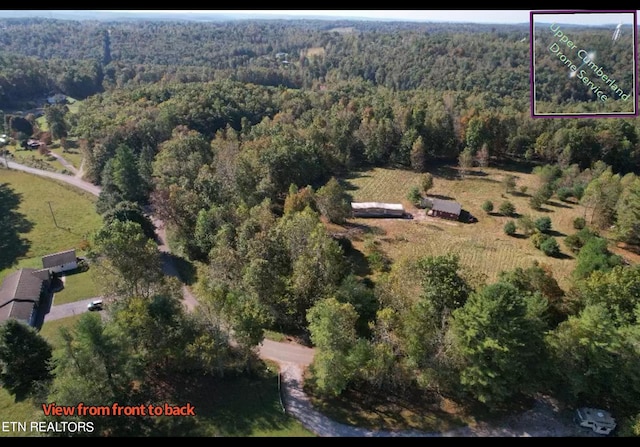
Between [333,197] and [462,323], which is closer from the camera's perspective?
[462,323]

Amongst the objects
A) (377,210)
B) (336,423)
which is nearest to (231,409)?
(336,423)

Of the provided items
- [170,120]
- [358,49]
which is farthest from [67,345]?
[358,49]

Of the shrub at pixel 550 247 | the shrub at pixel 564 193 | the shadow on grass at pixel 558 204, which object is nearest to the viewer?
the shrub at pixel 550 247

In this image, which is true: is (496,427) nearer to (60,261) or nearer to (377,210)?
(377,210)

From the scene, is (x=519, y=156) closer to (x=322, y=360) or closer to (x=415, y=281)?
(x=415, y=281)

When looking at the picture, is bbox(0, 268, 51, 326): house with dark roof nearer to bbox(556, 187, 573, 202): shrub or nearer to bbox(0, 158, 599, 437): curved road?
bbox(0, 158, 599, 437): curved road

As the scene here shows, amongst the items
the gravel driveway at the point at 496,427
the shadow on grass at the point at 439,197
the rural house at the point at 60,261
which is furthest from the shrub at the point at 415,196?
the rural house at the point at 60,261

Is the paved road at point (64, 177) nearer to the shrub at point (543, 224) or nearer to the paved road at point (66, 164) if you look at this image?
the paved road at point (66, 164)
